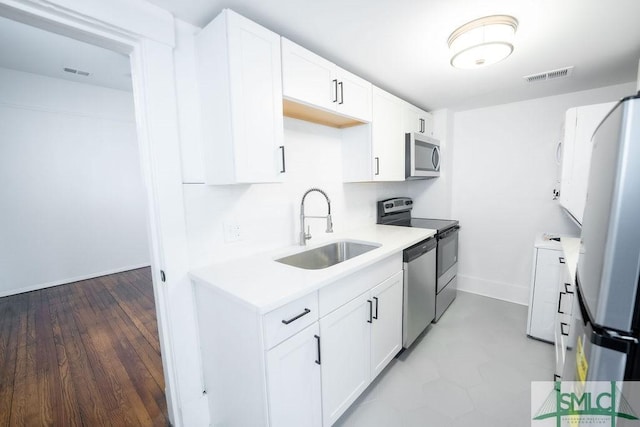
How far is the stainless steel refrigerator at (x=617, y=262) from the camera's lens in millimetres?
616

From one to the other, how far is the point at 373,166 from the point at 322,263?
95cm

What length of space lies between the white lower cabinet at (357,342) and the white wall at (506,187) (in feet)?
6.35

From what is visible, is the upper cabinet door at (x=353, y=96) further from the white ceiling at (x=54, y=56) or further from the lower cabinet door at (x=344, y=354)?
the white ceiling at (x=54, y=56)

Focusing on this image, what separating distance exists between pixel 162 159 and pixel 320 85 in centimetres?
104

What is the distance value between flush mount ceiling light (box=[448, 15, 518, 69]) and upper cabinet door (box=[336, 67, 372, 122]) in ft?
2.11

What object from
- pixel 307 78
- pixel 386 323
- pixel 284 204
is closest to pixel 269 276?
pixel 284 204

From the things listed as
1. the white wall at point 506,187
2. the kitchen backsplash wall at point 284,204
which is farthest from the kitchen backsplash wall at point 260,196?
the white wall at point 506,187

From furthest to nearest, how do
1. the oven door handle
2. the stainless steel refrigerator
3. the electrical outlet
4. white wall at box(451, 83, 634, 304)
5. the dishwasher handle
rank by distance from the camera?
1. white wall at box(451, 83, 634, 304)
2. the oven door handle
3. the dishwasher handle
4. the electrical outlet
5. the stainless steel refrigerator

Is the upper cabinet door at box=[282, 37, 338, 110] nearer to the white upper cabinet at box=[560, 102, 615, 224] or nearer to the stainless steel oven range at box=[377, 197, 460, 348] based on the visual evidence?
the stainless steel oven range at box=[377, 197, 460, 348]

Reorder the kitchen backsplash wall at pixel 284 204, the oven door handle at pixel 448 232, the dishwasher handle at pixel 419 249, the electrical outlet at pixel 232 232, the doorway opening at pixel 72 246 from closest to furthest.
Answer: the kitchen backsplash wall at pixel 284 204, the electrical outlet at pixel 232 232, the doorway opening at pixel 72 246, the dishwasher handle at pixel 419 249, the oven door handle at pixel 448 232

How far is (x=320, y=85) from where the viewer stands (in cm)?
169

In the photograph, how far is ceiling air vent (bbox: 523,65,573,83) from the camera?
2.08 meters

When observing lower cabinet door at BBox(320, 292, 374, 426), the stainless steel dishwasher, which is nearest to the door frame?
lower cabinet door at BBox(320, 292, 374, 426)

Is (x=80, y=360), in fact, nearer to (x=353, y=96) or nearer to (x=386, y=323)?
(x=386, y=323)
